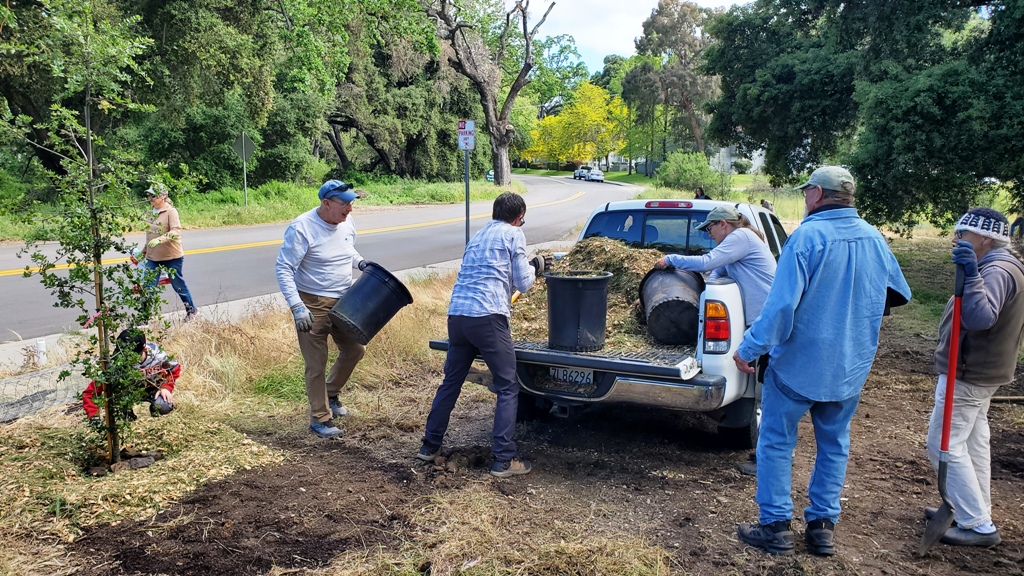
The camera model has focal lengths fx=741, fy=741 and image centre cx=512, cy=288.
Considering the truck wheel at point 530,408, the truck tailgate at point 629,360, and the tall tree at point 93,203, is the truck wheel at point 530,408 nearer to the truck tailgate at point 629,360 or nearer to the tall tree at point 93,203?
the truck tailgate at point 629,360

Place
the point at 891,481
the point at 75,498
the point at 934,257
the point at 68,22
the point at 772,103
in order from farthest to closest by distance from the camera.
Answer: the point at 934,257, the point at 772,103, the point at 891,481, the point at 68,22, the point at 75,498

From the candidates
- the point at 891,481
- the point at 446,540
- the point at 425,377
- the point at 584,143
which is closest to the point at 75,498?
the point at 446,540

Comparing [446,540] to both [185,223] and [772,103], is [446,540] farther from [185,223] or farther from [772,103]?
[185,223]

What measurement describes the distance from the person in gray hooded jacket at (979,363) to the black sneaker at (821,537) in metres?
0.65

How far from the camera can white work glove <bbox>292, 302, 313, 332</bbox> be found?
16.7ft

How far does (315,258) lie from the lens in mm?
5391

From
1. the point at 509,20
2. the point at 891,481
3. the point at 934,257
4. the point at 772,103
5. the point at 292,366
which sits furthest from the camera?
the point at 509,20

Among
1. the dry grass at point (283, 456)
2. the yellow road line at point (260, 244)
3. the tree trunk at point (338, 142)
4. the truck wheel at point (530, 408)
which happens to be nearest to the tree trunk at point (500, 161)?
the tree trunk at point (338, 142)

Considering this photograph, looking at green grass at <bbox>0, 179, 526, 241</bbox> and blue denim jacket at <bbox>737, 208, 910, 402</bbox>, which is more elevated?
blue denim jacket at <bbox>737, 208, 910, 402</bbox>

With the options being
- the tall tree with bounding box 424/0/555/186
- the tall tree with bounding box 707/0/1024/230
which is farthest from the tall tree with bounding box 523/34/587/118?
the tall tree with bounding box 707/0/1024/230

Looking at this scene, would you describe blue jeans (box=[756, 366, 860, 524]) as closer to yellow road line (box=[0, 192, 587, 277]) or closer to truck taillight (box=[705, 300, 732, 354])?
truck taillight (box=[705, 300, 732, 354])

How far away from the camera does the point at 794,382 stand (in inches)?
141

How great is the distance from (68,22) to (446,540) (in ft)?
12.0

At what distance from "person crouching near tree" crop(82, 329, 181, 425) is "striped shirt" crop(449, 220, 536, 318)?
6.41 feet
